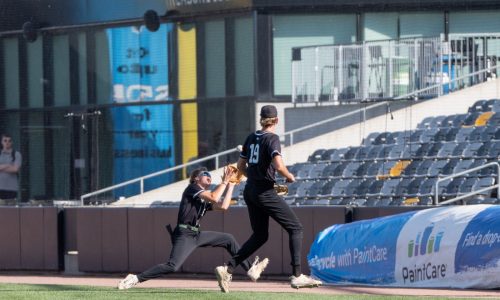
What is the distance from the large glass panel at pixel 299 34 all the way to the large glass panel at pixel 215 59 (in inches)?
50.6

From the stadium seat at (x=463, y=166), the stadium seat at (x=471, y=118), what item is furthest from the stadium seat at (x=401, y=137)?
the stadium seat at (x=463, y=166)

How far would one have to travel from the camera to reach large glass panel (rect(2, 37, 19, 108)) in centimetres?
2928

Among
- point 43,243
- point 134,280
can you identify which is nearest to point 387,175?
point 43,243

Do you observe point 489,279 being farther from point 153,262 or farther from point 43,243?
point 43,243

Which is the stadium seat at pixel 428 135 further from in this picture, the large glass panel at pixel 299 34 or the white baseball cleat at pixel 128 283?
the white baseball cleat at pixel 128 283

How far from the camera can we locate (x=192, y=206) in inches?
499

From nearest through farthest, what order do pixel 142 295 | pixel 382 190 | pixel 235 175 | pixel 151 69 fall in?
pixel 235 175
pixel 142 295
pixel 382 190
pixel 151 69

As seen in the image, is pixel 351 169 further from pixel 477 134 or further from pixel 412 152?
pixel 477 134

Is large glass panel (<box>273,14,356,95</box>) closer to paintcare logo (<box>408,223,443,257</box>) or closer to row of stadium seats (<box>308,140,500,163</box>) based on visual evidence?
row of stadium seats (<box>308,140,500,163</box>)

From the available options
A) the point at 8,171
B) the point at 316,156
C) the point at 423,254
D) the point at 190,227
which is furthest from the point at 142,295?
the point at 8,171

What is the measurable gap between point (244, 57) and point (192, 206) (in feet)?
46.1

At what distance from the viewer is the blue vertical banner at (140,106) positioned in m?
27.4

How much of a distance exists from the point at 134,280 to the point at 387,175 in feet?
27.9

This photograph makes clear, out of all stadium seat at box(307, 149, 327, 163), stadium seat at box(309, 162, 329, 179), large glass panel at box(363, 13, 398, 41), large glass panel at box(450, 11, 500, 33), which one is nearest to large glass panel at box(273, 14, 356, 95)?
large glass panel at box(363, 13, 398, 41)
